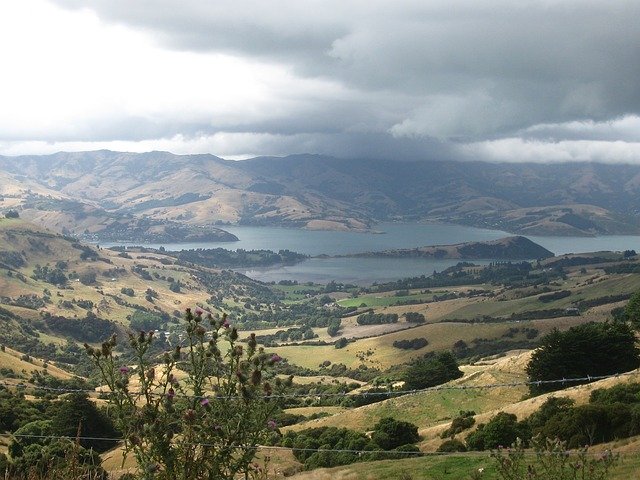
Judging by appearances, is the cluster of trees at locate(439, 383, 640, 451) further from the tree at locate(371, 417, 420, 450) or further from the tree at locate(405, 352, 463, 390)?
the tree at locate(405, 352, 463, 390)

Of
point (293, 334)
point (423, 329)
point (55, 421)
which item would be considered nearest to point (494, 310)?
point (423, 329)

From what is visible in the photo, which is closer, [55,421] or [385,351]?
[55,421]

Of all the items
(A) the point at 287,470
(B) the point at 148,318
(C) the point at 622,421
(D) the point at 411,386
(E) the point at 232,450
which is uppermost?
(E) the point at 232,450

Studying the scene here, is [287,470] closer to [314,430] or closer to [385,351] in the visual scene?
[314,430]

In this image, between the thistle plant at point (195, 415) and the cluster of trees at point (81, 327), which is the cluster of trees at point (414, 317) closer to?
the cluster of trees at point (81, 327)

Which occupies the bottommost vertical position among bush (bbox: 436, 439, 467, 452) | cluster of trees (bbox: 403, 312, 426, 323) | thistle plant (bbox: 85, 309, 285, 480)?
cluster of trees (bbox: 403, 312, 426, 323)

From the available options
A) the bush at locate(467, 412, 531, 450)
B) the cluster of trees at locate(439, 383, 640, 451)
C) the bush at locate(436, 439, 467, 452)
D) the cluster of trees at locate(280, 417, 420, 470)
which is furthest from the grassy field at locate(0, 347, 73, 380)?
the bush at locate(467, 412, 531, 450)

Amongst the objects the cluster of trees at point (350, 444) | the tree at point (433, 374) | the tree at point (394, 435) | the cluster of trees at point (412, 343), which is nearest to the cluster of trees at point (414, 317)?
the cluster of trees at point (412, 343)

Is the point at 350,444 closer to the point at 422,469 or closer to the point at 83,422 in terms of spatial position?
the point at 422,469
